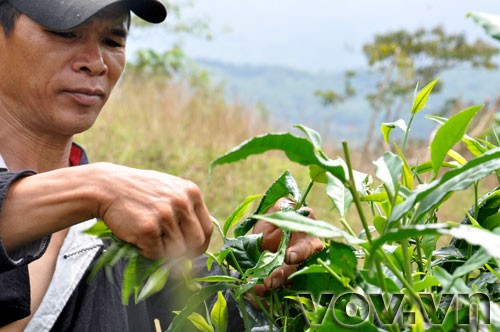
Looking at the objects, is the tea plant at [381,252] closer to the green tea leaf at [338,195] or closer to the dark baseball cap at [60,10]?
the green tea leaf at [338,195]

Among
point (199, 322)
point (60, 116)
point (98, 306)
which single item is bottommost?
point (98, 306)

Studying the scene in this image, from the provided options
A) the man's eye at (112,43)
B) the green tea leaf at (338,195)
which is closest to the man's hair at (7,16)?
the man's eye at (112,43)

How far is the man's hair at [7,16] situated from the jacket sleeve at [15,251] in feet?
1.63

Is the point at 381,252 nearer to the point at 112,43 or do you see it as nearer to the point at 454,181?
the point at 454,181

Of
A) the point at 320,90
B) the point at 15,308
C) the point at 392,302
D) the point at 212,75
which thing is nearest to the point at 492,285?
the point at 392,302

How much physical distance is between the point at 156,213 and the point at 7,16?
2.39ft

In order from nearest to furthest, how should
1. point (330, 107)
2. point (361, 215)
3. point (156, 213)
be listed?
point (361, 215), point (156, 213), point (330, 107)

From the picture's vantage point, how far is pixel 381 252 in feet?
1.74

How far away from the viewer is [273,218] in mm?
538

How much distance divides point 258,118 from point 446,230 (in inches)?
246

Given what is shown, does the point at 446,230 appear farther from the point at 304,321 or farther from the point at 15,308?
the point at 15,308

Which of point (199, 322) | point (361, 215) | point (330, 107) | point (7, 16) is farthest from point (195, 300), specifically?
point (330, 107)

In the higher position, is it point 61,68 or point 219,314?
point 61,68

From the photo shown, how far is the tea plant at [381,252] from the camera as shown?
532 millimetres
